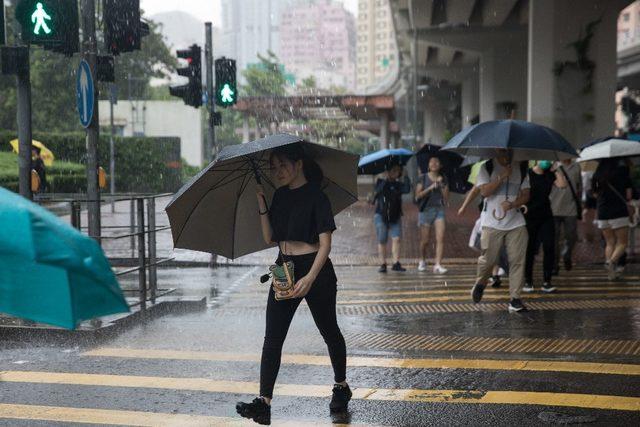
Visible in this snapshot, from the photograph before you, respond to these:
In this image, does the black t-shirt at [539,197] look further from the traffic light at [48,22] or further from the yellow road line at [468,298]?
the traffic light at [48,22]

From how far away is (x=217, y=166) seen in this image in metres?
5.45

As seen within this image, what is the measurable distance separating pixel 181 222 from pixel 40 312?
307cm

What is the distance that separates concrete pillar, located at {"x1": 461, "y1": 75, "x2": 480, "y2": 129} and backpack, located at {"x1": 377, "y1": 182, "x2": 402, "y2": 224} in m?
40.1

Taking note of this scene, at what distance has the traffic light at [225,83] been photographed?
15.9m

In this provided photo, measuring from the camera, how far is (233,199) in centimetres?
596

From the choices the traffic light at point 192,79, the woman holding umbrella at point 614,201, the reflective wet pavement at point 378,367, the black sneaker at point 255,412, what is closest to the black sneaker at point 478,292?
the reflective wet pavement at point 378,367

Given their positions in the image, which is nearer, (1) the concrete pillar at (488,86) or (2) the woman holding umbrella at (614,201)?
(2) the woman holding umbrella at (614,201)

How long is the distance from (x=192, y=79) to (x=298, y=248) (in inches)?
421

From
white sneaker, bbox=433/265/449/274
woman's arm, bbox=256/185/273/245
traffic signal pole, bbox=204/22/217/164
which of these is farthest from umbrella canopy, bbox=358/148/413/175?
woman's arm, bbox=256/185/273/245

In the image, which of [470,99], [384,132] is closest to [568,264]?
[384,132]

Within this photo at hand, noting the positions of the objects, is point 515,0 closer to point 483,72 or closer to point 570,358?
point 483,72

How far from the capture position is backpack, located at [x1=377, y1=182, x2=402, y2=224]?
13.6 metres

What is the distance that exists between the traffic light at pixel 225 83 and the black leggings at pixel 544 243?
6.76 meters

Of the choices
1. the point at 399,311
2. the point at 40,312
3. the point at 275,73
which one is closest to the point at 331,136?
the point at 275,73
